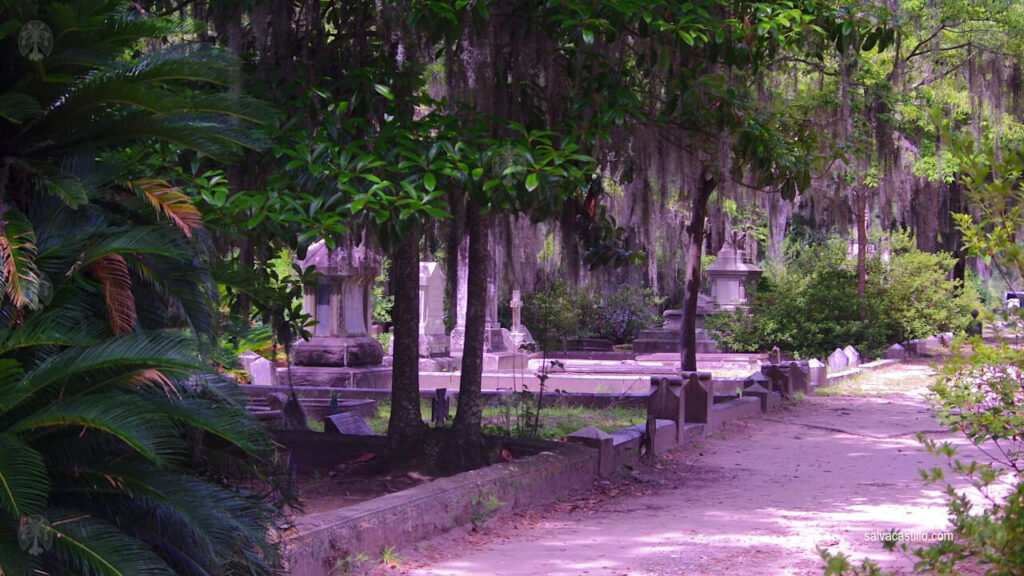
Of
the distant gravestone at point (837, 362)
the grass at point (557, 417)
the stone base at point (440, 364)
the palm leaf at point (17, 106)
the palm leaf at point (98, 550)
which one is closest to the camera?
the palm leaf at point (98, 550)

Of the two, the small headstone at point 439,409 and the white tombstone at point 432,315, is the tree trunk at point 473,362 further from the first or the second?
the white tombstone at point 432,315

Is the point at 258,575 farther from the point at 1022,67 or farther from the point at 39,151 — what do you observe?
the point at 1022,67

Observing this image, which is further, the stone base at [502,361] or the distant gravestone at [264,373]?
the stone base at [502,361]

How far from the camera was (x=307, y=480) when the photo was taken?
9.66 metres

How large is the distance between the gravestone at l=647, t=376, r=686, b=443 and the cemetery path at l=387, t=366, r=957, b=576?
1.34 feet

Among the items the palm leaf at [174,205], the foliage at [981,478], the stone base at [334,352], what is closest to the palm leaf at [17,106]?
the palm leaf at [174,205]

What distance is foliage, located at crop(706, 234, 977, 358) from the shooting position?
80.6 ft

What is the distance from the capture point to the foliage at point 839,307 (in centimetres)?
2456

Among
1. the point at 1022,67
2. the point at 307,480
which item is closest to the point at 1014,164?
the point at 307,480

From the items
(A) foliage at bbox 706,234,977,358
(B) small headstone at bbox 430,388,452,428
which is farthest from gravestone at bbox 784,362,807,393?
(B) small headstone at bbox 430,388,452,428

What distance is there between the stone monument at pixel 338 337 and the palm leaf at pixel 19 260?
1271 cm

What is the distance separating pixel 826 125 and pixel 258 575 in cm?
1323

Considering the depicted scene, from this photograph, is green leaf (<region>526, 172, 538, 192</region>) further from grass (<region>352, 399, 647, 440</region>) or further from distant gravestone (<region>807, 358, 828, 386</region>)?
distant gravestone (<region>807, 358, 828, 386</region>)

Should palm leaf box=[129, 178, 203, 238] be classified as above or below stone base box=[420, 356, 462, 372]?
above
